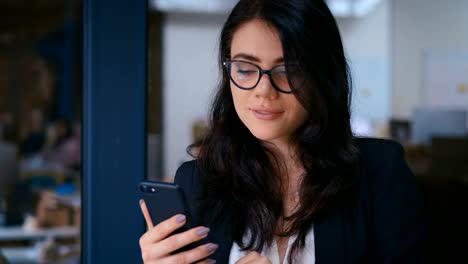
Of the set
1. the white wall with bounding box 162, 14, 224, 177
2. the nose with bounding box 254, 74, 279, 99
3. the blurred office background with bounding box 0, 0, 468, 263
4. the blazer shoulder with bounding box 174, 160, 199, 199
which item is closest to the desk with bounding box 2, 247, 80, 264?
the blurred office background with bounding box 0, 0, 468, 263

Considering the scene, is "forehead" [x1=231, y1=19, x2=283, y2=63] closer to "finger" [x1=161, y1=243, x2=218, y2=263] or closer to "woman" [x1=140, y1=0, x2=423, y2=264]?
"woman" [x1=140, y1=0, x2=423, y2=264]

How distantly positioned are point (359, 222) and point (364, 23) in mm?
8045

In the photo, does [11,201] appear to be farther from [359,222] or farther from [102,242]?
[359,222]

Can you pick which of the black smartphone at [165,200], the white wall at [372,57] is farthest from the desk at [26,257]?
the white wall at [372,57]

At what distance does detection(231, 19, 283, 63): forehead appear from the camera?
3.94 feet

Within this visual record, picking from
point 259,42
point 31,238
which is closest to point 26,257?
point 31,238

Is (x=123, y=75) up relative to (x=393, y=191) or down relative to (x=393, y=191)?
up

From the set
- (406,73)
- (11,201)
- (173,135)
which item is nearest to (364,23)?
(406,73)

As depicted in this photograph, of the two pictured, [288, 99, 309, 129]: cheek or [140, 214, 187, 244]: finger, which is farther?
[288, 99, 309, 129]: cheek

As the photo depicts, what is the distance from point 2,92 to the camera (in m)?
12.4

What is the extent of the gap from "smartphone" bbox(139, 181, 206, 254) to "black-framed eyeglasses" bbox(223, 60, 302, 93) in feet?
0.82

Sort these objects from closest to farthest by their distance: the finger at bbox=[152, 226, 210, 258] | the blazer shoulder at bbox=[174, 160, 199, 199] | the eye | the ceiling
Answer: the finger at bbox=[152, 226, 210, 258] → the eye → the blazer shoulder at bbox=[174, 160, 199, 199] → the ceiling

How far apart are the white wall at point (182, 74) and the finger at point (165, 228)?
308 inches

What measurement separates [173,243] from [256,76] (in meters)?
0.36
